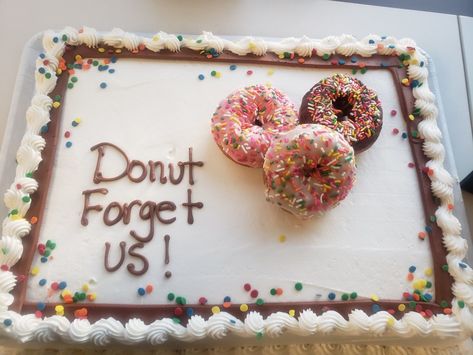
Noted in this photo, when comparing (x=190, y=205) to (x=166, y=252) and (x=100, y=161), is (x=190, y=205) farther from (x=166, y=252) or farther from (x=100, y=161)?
(x=100, y=161)

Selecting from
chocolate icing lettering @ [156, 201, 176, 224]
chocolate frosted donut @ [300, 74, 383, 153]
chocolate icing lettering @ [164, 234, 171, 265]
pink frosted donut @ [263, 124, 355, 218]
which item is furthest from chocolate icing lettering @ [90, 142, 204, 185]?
chocolate frosted donut @ [300, 74, 383, 153]

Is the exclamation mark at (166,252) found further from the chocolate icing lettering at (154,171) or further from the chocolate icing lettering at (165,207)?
the chocolate icing lettering at (154,171)

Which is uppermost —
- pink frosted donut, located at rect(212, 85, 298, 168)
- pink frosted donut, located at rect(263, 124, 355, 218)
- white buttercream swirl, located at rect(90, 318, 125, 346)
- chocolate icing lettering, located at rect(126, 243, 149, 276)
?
pink frosted donut, located at rect(212, 85, 298, 168)

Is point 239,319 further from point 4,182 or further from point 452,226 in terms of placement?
point 4,182

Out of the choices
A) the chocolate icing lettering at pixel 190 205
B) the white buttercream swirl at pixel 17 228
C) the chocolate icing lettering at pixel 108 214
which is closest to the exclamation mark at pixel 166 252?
the chocolate icing lettering at pixel 190 205

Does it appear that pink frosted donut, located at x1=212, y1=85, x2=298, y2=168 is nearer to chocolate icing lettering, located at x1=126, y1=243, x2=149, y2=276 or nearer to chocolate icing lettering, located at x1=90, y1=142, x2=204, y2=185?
chocolate icing lettering, located at x1=90, y1=142, x2=204, y2=185

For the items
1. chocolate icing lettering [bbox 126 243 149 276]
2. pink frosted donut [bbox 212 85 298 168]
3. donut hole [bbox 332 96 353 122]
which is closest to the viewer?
chocolate icing lettering [bbox 126 243 149 276]
